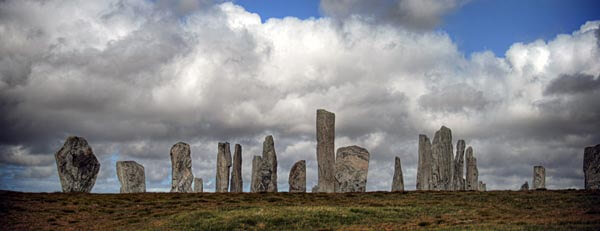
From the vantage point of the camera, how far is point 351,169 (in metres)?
51.0

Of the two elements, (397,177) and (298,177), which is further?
(397,177)

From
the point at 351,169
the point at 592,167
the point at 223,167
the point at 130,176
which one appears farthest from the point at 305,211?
the point at 223,167

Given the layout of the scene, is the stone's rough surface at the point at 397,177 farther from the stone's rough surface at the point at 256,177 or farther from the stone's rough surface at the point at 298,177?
the stone's rough surface at the point at 256,177

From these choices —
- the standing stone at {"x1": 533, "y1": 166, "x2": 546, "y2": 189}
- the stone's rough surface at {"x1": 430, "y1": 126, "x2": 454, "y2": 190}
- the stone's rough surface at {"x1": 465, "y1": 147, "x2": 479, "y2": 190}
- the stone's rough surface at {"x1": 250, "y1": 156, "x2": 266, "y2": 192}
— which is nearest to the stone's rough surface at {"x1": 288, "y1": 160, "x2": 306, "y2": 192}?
the stone's rough surface at {"x1": 250, "y1": 156, "x2": 266, "y2": 192}

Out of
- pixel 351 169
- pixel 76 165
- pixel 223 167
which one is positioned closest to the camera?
pixel 76 165

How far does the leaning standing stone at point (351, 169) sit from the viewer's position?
5091cm

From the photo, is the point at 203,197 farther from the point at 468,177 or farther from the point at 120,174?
the point at 468,177

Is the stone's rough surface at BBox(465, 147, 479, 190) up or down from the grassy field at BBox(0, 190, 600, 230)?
up

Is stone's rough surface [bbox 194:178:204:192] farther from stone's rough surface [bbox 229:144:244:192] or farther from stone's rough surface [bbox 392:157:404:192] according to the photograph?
stone's rough surface [bbox 392:157:404:192]

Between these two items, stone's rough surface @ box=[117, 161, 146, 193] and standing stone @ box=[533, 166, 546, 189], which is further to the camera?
standing stone @ box=[533, 166, 546, 189]

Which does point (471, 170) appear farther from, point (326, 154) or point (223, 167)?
point (223, 167)

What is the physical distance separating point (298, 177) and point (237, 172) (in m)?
8.51

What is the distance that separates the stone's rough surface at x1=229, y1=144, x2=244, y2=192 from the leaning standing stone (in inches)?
636

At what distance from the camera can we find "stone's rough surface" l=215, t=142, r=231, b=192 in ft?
210
